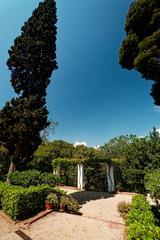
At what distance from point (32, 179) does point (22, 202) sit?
101 inches

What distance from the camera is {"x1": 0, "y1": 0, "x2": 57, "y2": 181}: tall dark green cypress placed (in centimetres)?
1191

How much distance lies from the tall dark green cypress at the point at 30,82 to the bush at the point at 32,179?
1.24 metres

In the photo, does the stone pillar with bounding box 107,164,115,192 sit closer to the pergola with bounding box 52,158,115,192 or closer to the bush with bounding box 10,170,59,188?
the pergola with bounding box 52,158,115,192

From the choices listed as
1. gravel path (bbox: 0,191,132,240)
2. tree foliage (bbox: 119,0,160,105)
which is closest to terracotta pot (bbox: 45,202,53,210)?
gravel path (bbox: 0,191,132,240)

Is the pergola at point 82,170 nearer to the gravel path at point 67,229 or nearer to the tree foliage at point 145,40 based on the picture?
the gravel path at point 67,229

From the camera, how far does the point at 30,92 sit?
42.9 feet

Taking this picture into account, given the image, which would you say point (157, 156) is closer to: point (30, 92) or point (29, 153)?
point (29, 153)

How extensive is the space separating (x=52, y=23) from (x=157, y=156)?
1264cm

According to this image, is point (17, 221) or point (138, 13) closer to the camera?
point (17, 221)

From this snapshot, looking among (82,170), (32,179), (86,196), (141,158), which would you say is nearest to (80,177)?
A: (82,170)

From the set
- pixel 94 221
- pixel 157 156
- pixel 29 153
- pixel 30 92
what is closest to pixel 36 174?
pixel 29 153

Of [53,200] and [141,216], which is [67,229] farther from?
[141,216]

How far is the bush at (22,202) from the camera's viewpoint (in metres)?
8.01

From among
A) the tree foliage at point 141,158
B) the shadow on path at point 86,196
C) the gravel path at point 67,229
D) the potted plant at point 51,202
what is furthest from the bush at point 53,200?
the tree foliage at point 141,158
